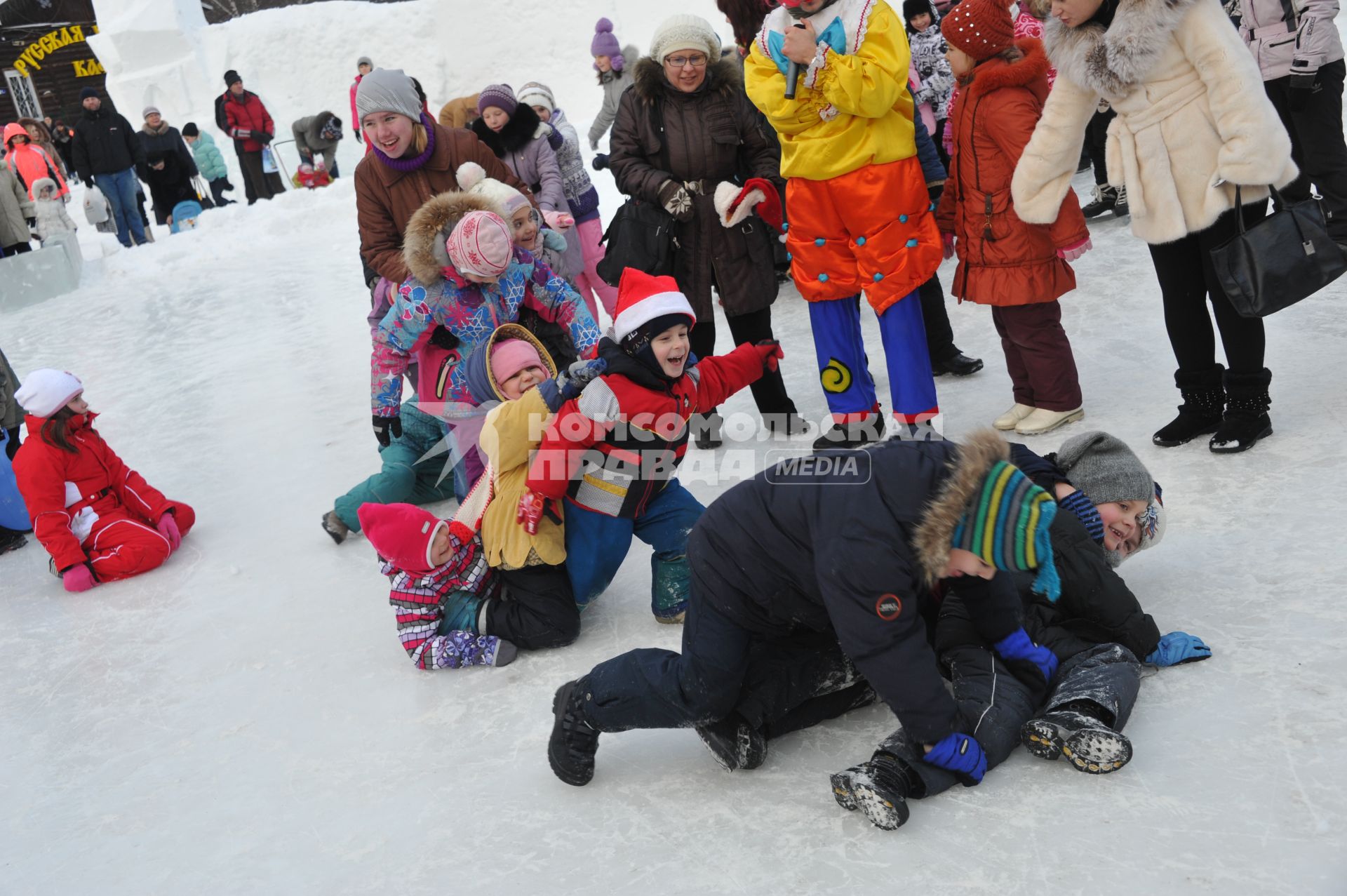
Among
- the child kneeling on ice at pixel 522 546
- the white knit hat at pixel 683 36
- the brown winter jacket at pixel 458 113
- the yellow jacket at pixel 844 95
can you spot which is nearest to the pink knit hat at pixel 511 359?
the child kneeling on ice at pixel 522 546

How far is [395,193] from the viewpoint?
4.49 metres

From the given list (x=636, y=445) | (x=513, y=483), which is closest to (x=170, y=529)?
(x=513, y=483)

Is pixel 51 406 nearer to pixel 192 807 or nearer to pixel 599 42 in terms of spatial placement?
pixel 192 807

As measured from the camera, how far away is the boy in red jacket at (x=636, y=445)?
121 inches

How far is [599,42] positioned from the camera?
304 inches

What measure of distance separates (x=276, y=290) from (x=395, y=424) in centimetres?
642

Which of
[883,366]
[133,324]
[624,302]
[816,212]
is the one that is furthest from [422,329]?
[133,324]

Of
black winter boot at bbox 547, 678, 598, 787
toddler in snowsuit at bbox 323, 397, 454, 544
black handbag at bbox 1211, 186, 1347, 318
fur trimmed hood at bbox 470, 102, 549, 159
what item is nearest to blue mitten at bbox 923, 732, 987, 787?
black winter boot at bbox 547, 678, 598, 787

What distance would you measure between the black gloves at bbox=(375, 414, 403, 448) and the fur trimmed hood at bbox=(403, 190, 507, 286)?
0.54 metres

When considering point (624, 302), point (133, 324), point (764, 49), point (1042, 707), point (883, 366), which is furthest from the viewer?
point (133, 324)

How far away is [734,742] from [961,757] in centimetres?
50

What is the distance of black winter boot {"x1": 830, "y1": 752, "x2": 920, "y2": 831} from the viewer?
86.3 inches

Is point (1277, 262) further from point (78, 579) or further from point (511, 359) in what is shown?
point (78, 579)

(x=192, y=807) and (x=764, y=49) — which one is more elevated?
(x=764, y=49)
